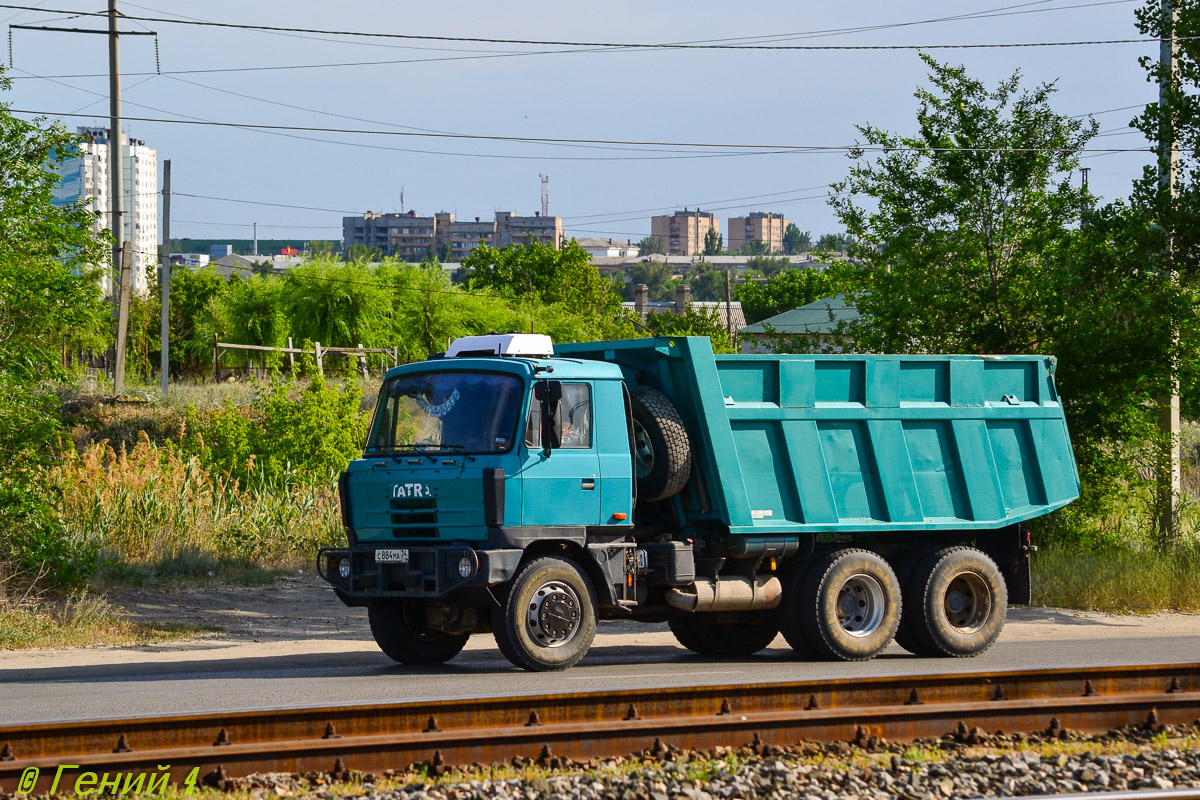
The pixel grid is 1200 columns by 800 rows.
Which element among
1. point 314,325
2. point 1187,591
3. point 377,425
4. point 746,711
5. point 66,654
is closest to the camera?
point 746,711

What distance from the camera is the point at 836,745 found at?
8.69 m

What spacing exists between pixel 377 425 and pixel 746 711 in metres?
4.37

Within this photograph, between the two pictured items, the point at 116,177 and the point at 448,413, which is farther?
the point at 116,177

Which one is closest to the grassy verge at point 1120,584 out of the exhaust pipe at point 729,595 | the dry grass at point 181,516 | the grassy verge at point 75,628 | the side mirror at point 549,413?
the exhaust pipe at point 729,595

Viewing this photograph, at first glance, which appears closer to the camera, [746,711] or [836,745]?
[836,745]

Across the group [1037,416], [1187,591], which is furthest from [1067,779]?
[1187,591]

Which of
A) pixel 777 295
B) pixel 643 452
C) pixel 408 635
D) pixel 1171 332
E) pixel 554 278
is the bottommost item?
pixel 408 635

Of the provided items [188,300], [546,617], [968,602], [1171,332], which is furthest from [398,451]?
[188,300]

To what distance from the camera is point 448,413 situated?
11477 millimetres

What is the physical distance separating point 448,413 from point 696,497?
7.55ft

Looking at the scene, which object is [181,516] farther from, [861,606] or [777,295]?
[777,295]

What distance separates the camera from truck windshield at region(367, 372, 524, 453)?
1120 centimetres

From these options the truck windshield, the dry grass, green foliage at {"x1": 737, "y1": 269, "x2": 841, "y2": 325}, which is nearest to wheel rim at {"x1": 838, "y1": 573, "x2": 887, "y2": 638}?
the truck windshield

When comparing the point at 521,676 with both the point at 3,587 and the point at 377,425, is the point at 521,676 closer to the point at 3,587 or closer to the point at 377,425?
the point at 377,425
